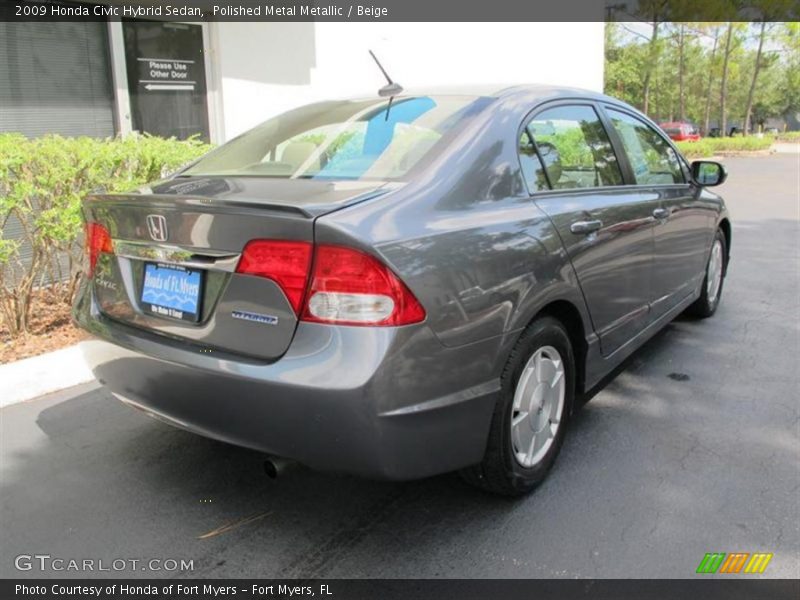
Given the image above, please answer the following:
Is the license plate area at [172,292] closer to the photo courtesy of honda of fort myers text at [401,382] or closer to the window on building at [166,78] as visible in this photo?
the photo courtesy of honda of fort myers text at [401,382]

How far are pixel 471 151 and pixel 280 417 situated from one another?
1.23 metres

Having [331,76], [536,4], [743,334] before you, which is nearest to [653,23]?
[536,4]

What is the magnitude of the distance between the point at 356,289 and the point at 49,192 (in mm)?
3514

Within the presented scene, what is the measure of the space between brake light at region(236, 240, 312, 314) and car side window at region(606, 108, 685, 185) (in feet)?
7.70

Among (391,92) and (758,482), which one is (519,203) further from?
(758,482)

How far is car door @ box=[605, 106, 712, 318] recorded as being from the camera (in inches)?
156

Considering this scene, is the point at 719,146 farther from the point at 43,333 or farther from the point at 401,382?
the point at 401,382

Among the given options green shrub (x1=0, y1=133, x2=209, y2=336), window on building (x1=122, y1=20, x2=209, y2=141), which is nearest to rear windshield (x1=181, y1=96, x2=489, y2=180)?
green shrub (x1=0, y1=133, x2=209, y2=336)

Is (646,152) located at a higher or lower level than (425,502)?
higher

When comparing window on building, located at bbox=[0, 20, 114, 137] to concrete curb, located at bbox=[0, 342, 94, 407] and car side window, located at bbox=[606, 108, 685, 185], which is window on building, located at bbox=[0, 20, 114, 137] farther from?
car side window, located at bbox=[606, 108, 685, 185]

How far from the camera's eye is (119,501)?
116 inches

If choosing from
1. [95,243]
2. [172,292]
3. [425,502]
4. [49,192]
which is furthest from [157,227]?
[49,192]

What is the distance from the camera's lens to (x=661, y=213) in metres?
3.98

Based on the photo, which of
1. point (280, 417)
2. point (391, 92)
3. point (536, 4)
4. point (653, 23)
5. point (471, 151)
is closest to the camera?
point (280, 417)
